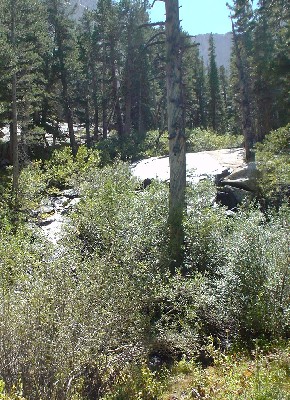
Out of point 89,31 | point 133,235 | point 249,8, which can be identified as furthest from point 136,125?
point 133,235

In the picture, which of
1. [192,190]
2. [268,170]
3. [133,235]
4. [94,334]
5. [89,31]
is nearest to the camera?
[94,334]

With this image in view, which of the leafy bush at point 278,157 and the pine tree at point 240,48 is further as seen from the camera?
the pine tree at point 240,48

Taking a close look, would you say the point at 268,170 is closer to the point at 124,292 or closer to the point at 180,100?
the point at 180,100

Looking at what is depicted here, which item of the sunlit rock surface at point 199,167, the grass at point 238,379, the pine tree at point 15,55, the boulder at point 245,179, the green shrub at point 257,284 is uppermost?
the pine tree at point 15,55

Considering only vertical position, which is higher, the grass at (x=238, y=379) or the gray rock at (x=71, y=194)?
the gray rock at (x=71, y=194)

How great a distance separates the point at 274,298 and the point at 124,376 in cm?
228

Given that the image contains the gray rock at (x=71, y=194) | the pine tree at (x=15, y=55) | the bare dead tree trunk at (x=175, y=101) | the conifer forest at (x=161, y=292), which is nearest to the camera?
the conifer forest at (x=161, y=292)

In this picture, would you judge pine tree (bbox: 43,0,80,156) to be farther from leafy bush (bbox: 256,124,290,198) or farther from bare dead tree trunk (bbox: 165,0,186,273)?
leafy bush (bbox: 256,124,290,198)

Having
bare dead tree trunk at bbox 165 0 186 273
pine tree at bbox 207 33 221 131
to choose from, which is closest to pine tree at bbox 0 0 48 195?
bare dead tree trunk at bbox 165 0 186 273

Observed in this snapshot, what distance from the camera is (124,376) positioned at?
5.50 metres

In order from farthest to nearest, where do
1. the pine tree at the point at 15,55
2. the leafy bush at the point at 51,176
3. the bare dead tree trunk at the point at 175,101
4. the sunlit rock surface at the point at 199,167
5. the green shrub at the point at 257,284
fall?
the pine tree at the point at 15,55, the leafy bush at the point at 51,176, the sunlit rock surface at the point at 199,167, the bare dead tree trunk at the point at 175,101, the green shrub at the point at 257,284

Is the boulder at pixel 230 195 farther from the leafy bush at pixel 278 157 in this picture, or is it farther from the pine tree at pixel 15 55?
the pine tree at pixel 15 55

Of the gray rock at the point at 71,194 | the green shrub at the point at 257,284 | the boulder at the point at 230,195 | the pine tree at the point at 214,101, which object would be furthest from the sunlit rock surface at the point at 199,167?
the pine tree at the point at 214,101

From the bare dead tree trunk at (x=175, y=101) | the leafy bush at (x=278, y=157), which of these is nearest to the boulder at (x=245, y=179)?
the leafy bush at (x=278, y=157)
